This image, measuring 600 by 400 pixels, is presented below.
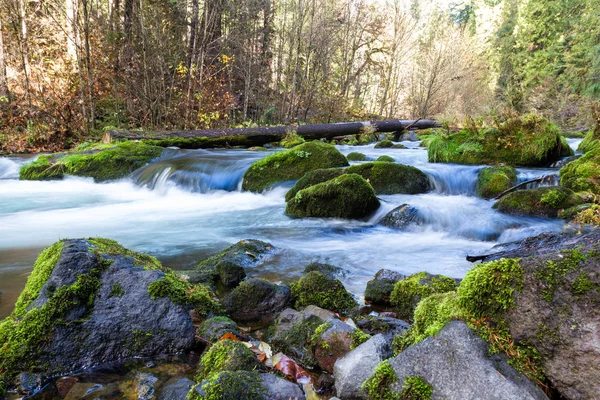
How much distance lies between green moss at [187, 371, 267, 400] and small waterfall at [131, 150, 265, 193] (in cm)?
799

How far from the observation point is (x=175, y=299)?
2967mm

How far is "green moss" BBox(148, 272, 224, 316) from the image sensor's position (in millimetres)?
2946

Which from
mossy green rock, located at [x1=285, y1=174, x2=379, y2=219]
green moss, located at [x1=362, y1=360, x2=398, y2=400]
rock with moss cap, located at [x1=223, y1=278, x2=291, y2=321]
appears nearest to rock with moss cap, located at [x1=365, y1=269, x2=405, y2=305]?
rock with moss cap, located at [x1=223, y1=278, x2=291, y2=321]

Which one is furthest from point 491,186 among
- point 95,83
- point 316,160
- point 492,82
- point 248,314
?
point 492,82

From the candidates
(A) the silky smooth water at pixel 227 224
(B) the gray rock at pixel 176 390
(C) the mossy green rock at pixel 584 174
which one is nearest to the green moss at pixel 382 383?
(B) the gray rock at pixel 176 390

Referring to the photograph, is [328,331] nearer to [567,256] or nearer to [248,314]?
[248,314]

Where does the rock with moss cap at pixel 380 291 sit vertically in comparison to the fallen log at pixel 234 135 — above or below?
below

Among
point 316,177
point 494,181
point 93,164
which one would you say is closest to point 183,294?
point 316,177

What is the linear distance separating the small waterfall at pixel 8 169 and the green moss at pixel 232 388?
1201cm

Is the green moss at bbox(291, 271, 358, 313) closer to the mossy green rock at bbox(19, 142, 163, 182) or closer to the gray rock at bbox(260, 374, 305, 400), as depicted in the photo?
the gray rock at bbox(260, 374, 305, 400)

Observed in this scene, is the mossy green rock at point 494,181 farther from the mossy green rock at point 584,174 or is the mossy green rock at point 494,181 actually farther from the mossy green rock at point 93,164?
the mossy green rock at point 93,164

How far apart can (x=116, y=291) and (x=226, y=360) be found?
1095 mm

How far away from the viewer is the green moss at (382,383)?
6.00 feet

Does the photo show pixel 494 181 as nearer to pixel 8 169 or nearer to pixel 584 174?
pixel 584 174
